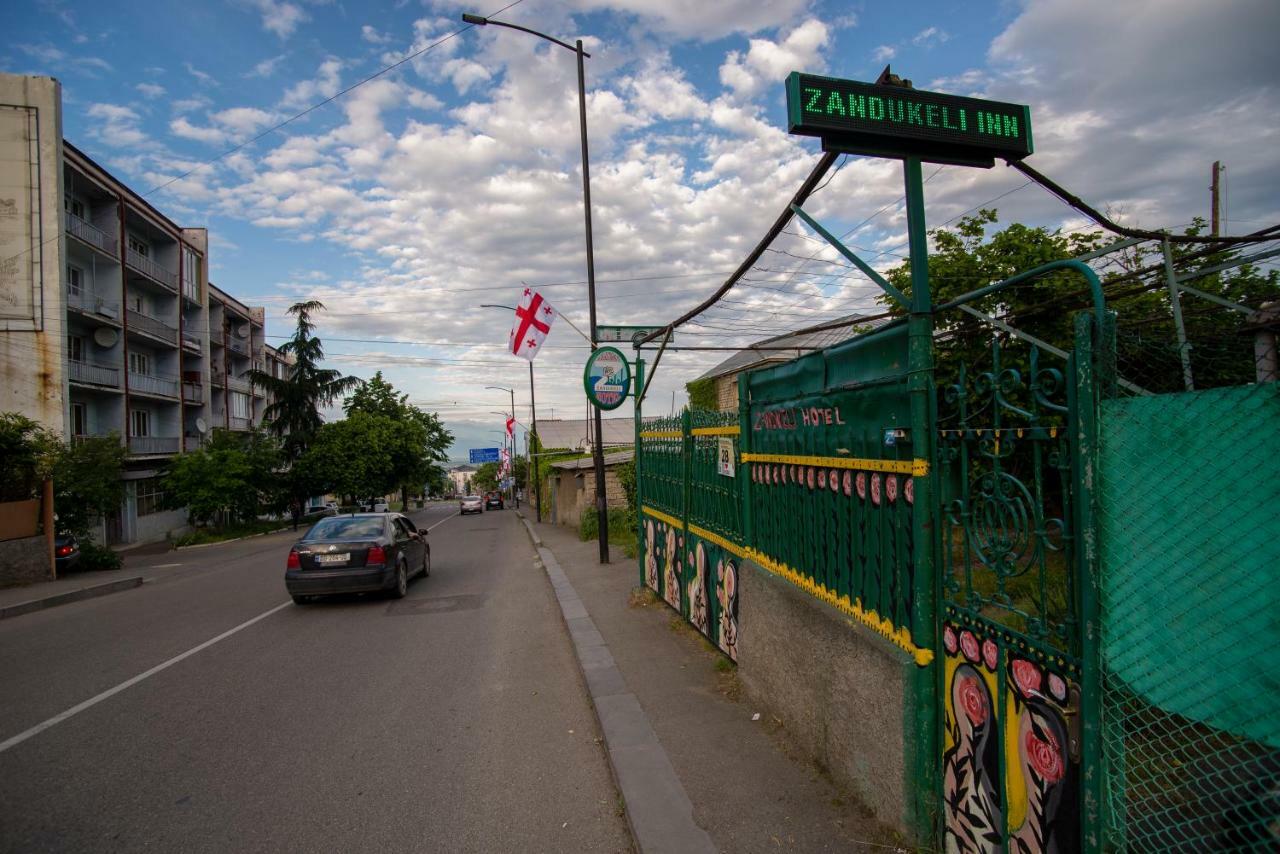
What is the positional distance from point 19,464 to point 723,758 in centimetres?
1905

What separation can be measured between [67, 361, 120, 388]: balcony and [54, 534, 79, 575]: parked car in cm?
1212

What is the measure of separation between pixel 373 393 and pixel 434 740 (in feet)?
195

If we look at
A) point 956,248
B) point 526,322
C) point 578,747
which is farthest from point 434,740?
point 956,248

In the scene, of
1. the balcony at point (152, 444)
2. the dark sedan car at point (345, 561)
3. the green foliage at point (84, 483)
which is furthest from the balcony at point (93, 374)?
the dark sedan car at point (345, 561)

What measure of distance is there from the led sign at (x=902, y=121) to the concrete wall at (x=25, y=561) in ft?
64.0

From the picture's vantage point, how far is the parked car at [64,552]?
1753 cm

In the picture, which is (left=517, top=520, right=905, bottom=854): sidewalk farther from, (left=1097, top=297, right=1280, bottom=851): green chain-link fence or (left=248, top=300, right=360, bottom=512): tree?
(left=248, top=300, right=360, bottom=512): tree

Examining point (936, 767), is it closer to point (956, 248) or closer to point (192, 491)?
point (956, 248)

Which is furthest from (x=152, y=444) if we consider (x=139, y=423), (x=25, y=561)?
(x=25, y=561)

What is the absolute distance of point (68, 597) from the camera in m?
13.4

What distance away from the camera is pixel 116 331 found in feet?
102

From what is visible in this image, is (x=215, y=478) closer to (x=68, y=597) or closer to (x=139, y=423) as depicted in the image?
(x=139, y=423)

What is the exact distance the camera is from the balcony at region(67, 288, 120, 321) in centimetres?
2838

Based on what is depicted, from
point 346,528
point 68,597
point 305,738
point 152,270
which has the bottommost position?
point 68,597
